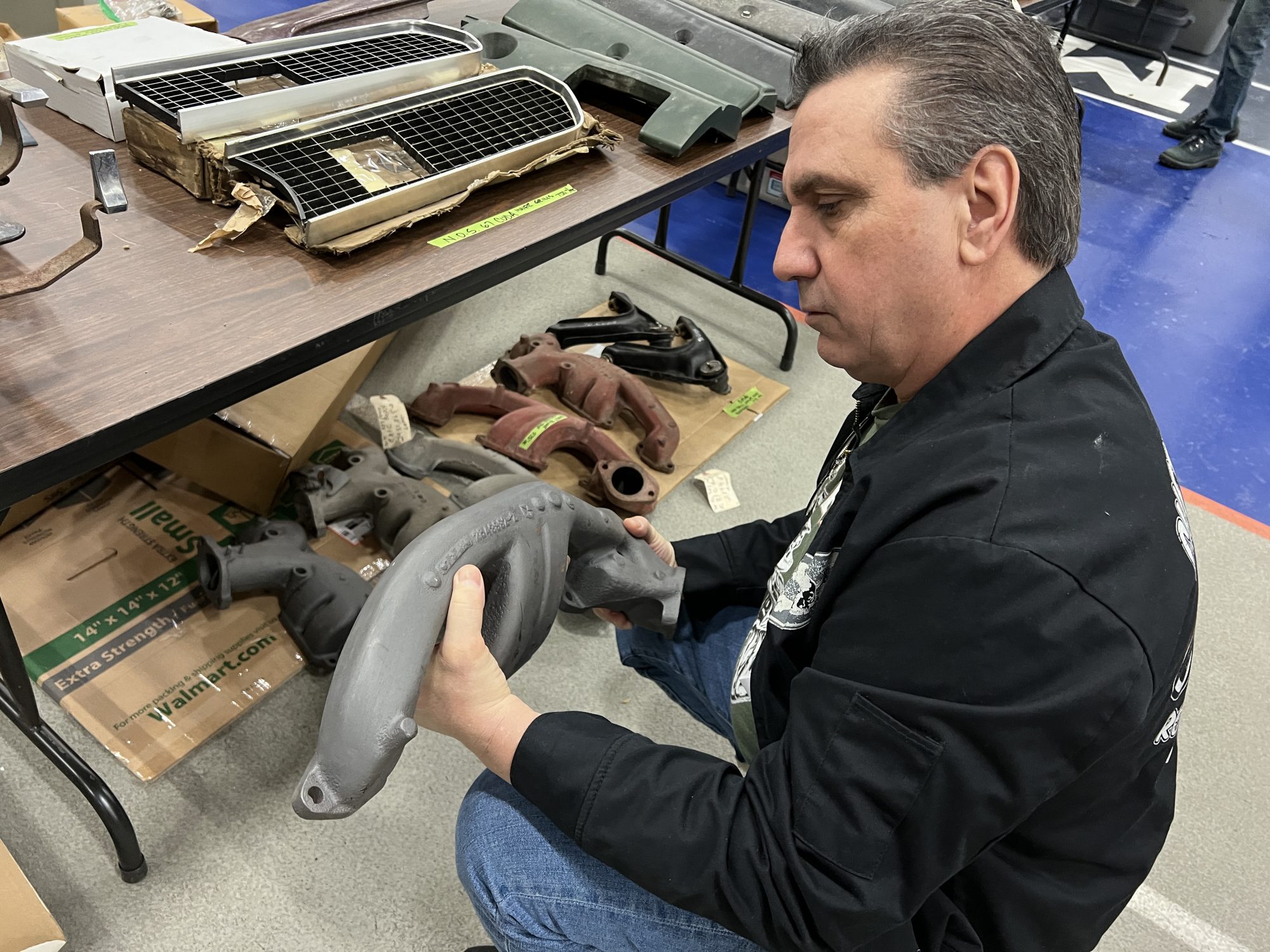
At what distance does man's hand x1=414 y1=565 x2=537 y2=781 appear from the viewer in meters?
0.87

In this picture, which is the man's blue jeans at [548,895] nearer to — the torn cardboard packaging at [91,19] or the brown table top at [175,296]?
the brown table top at [175,296]

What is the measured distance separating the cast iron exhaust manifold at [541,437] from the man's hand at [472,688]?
3.45 ft

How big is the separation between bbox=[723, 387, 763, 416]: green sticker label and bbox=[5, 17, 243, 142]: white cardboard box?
137cm

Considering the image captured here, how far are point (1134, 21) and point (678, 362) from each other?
4226 millimetres

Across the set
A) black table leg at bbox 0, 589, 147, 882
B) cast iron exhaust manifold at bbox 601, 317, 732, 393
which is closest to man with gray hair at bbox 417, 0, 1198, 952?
black table leg at bbox 0, 589, 147, 882

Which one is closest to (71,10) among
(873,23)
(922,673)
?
(873,23)

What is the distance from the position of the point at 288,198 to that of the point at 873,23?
2.51 feet

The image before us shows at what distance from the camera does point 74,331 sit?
104 centimetres

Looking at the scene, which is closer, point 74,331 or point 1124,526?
point 1124,526

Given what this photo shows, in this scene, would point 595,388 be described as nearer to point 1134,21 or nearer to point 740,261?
point 740,261

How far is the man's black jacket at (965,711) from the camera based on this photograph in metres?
0.68

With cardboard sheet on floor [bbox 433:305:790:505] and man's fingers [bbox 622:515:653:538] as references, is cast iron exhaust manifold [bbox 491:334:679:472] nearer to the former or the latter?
cardboard sheet on floor [bbox 433:305:790:505]

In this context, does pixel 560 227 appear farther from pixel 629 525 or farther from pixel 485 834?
pixel 485 834

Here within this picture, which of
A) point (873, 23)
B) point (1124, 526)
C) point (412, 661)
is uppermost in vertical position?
point (873, 23)
